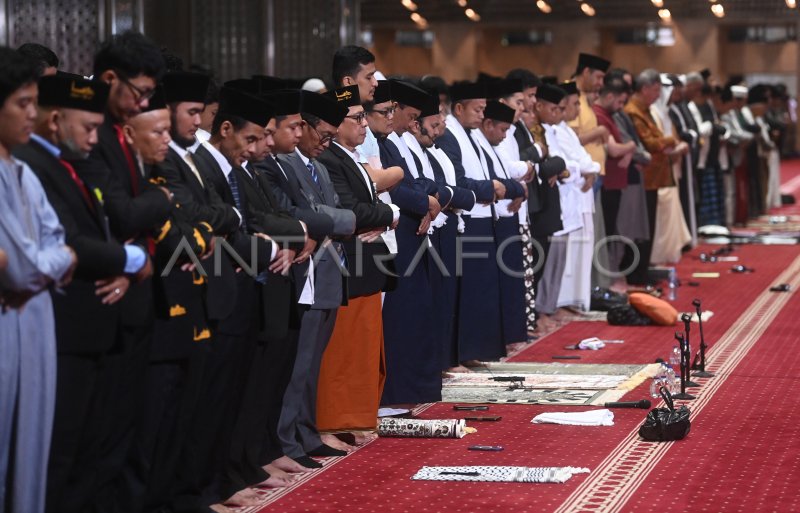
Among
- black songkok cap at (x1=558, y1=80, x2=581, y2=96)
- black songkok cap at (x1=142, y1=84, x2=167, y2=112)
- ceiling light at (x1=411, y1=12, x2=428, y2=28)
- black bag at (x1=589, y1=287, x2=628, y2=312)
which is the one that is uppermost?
ceiling light at (x1=411, y1=12, x2=428, y2=28)

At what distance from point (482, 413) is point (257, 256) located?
7.39 feet

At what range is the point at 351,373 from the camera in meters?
6.44

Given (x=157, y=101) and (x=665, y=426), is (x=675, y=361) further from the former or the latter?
(x=157, y=101)

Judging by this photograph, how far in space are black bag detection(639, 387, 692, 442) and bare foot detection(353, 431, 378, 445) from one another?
1166 mm

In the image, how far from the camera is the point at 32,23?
469 inches

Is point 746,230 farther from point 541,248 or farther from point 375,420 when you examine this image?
point 375,420

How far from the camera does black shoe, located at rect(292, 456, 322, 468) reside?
19.4ft

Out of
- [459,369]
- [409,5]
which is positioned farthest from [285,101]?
[409,5]

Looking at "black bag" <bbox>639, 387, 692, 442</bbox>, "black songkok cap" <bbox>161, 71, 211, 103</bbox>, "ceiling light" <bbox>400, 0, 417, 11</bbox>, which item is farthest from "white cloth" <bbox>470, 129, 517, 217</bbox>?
"ceiling light" <bbox>400, 0, 417, 11</bbox>

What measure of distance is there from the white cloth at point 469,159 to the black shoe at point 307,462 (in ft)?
8.80

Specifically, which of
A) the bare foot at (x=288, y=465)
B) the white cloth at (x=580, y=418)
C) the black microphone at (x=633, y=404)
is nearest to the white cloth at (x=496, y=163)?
the black microphone at (x=633, y=404)

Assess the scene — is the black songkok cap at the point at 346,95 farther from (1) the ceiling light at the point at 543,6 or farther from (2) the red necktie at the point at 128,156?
(1) the ceiling light at the point at 543,6

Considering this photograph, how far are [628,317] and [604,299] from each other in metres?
0.84

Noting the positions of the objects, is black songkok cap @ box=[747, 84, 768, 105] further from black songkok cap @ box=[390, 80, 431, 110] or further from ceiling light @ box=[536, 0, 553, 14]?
black songkok cap @ box=[390, 80, 431, 110]
